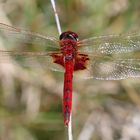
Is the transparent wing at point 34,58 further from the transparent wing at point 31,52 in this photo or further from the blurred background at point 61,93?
the blurred background at point 61,93

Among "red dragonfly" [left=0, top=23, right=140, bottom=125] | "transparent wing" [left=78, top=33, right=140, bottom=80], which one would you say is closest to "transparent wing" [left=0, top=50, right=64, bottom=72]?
"red dragonfly" [left=0, top=23, right=140, bottom=125]

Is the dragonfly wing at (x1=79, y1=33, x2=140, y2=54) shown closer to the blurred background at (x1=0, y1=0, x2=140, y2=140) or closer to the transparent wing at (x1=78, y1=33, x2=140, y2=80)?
the transparent wing at (x1=78, y1=33, x2=140, y2=80)

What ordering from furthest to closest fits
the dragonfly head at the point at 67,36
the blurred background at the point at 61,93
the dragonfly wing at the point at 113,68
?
the blurred background at the point at 61,93
the dragonfly head at the point at 67,36
the dragonfly wing at the point at 113,68

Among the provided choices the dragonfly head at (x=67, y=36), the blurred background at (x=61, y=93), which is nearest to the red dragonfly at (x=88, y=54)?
the dragonfly head at (x=67, y=36)

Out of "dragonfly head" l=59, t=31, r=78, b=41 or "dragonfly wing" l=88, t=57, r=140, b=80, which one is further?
"dragonfly head" l=59, t=31, r=78, b=41

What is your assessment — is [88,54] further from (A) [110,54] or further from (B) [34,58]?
(B) [34,58]

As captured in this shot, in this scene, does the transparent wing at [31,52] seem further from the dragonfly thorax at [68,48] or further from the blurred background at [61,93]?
the blurred background at [61,93]

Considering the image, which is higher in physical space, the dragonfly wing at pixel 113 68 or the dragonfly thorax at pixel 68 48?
the dragonfly thorax at pixel 68 48

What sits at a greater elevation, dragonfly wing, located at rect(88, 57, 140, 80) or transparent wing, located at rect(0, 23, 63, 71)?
transparent wing, located at rect(0, 23, 63, 71)

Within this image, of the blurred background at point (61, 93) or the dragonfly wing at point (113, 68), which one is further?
the blurred background at point (61, 93)

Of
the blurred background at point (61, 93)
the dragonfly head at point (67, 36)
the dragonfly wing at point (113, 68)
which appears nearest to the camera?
the dragonfly wing at point (113, 68)
